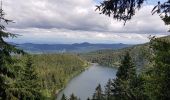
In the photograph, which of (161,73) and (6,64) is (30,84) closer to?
(6,64)

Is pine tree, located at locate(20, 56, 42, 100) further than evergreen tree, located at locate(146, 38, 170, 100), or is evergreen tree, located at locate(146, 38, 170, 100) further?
evergreen tree, located at locate(146, 38, 170, 100)

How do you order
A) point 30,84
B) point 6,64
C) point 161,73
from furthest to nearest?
point 161,73, point 30,84, point 6,64

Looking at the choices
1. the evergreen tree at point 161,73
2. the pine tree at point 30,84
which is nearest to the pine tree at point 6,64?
the pine tree at point 30,84

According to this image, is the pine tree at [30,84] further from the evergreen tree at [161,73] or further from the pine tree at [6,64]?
the evergreen tree at [161,73]

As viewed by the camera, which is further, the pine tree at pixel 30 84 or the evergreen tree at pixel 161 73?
the evergreen tree at pixel 161 73

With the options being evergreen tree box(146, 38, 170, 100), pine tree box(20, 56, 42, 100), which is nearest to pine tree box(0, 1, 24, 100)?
pine tree box(20, 56, 42, 100)

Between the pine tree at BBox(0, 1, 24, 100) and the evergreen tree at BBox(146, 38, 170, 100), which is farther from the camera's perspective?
the evergreen tree at BBox(146, 38, 170, 100)

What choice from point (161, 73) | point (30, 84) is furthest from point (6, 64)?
point (161, 73)

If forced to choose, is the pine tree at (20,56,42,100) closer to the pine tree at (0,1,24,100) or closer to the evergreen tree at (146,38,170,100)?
the pine tree at (0,1,24,100)

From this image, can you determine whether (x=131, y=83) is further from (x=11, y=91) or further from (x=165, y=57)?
(x=11, y=91)
